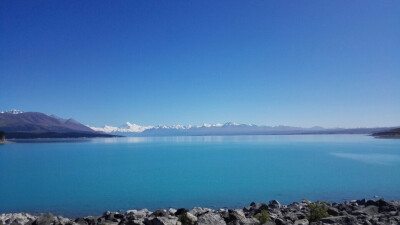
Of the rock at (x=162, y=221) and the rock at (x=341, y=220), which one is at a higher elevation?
the rock at (x=162, y=221)

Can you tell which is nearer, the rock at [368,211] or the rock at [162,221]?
the rock at [162,221]

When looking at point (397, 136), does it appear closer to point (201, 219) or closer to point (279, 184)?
point (279, 184)

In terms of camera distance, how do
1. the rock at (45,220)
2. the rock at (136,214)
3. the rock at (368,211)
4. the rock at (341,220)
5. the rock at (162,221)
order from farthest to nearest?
the rock at (136,214) < the rock at (368,211) < the rock at (45,220) < the rock at (341,220) < the rock at (162,221)

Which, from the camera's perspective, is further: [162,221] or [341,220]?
[341,220]

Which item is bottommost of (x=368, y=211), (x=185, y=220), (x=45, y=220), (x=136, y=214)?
(x=136, y=214)

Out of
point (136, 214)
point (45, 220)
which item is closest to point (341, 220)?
point (136, 214)

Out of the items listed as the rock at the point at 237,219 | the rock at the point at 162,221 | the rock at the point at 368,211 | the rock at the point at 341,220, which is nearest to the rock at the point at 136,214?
the rock at the point at 162,221

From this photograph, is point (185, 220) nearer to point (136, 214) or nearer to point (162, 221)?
point (162, 221)

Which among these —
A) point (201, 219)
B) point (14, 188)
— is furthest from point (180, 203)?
point (14, 188)

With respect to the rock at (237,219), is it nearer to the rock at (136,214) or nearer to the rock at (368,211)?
the rock at (136,214)

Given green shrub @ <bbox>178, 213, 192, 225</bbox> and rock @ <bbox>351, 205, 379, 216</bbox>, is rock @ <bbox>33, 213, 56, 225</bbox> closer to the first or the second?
green shrub @ <bbox>178, 213, 192, 225</bbox>

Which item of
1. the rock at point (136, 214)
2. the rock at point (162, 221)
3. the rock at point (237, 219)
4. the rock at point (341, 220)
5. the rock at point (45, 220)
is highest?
the rock at point (162, 221)

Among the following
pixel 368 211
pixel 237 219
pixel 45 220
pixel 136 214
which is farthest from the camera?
pixel 136 214

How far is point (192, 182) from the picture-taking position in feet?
58.5
